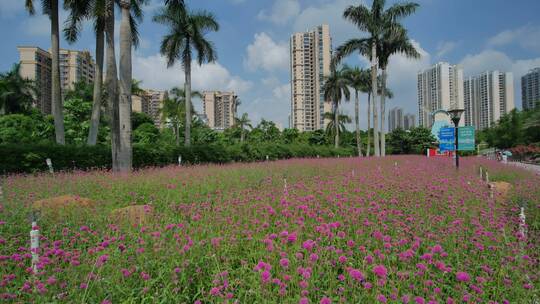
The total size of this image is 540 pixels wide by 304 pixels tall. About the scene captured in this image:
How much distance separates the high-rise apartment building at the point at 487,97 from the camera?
67.7m

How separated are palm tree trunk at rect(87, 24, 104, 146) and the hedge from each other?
53.8 inches

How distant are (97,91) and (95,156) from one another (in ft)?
12.5

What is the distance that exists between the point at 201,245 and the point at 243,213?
3.63 feet

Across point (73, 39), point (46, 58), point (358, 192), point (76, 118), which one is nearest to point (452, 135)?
point (358, 192)

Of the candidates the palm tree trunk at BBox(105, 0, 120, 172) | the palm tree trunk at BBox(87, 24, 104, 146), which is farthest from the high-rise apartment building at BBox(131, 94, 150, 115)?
the palm tree trunk at BBox(105, 0, 120, 172)

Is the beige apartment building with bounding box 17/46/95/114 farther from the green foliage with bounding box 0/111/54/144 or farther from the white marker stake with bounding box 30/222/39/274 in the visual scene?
the white marker stake with bounding box 30/222/39/274

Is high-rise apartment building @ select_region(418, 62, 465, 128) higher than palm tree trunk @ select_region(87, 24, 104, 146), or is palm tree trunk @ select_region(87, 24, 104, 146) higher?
high-rise apartment building @ select_region(418, 62, 465, 128)

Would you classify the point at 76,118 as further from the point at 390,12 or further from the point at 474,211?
the point at 474,211

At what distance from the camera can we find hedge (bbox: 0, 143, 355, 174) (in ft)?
37.8

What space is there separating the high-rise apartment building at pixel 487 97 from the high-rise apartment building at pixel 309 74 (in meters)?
33.3

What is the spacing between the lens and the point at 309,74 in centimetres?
7194

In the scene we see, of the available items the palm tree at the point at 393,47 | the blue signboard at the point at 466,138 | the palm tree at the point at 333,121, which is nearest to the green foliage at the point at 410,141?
the palm tree at the point at 333,121

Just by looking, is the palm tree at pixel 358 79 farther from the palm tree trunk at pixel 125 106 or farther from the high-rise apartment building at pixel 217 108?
the high-rise apartment building at pixel 217 108

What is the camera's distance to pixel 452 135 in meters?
17.9
